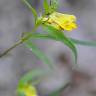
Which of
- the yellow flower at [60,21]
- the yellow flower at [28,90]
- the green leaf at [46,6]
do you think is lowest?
the yellow flower at [28,90]

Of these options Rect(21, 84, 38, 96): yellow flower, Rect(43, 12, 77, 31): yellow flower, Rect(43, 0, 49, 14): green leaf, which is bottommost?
Rect(21, 84, 38, 96): yellow flower

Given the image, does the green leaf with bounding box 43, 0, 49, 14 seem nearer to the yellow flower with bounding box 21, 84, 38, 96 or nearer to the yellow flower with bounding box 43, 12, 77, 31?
the yellow flower with bounding box 43, 12, 77, 31

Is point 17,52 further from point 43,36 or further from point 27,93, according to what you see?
point 43,36

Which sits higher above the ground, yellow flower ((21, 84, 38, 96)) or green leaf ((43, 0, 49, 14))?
green leaf ((43, 0, 49, 14))

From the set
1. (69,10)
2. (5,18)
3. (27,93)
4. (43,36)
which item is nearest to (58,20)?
(43,36)

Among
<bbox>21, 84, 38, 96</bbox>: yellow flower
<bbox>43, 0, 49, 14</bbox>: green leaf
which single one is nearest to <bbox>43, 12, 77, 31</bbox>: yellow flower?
<bbox>43, 0, 49, 14</bbox>: green leaf

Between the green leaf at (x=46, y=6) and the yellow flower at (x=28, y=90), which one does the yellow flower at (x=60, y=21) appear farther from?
the yellow flower at (x=28, y=90)

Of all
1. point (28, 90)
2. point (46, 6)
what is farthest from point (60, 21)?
point (28, 90)

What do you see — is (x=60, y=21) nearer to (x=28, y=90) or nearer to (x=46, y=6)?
(x=46, y=6)

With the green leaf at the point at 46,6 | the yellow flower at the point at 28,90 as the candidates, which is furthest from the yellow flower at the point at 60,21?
the yellow flower at the point at 28,90
